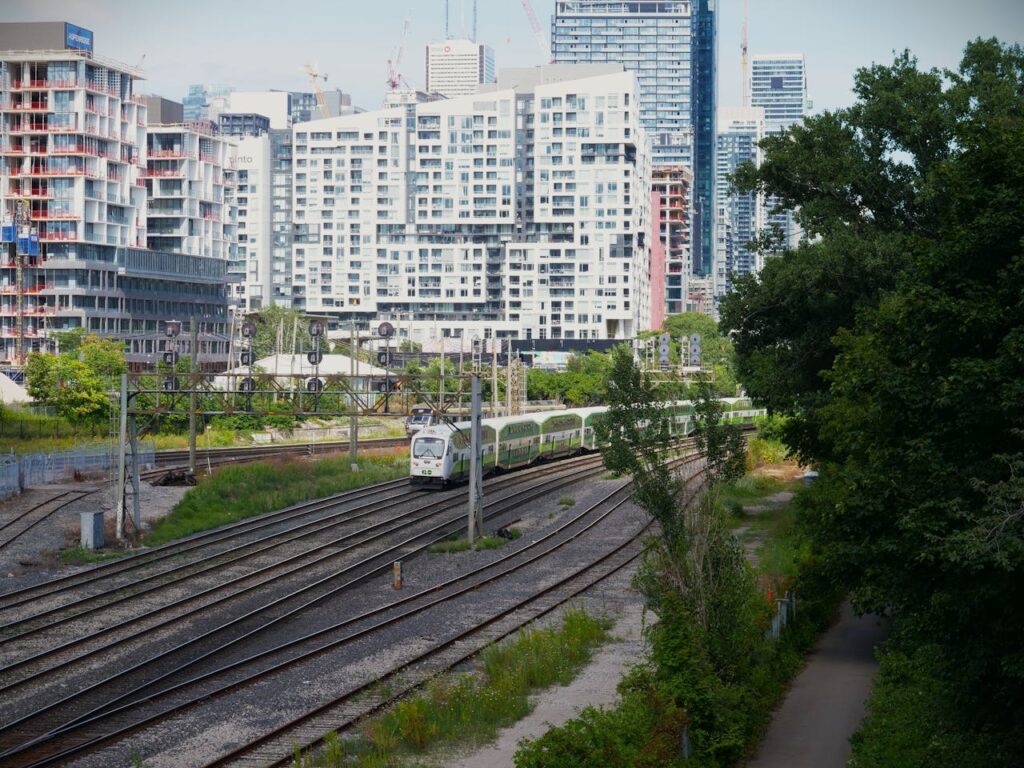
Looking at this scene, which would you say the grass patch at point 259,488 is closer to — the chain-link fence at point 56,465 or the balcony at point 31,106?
the chain-link fence at point 56,465

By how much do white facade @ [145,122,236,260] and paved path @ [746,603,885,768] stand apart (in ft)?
395

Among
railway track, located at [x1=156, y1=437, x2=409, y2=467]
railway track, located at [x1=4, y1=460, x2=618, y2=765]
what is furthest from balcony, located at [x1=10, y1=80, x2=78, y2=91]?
railway track, located at [x1=4, y1=460, x2=618, y2=765]

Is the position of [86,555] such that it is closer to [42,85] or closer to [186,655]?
[186,655]

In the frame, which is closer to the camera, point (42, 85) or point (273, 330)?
point (42, 85)

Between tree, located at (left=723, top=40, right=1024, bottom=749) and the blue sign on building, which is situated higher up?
the blue sign on building

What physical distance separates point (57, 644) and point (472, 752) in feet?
39.6

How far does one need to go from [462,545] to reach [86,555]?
38.2 ft

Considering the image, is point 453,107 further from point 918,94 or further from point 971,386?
point 971,386

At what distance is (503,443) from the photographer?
64312mm

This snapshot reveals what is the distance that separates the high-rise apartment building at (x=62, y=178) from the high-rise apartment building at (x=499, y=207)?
57.4 metres

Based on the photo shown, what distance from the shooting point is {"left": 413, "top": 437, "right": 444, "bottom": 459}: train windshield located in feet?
187

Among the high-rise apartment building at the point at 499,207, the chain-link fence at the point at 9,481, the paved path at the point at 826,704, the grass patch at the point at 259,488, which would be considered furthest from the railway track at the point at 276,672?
the high-rise apartment building at the point at 499,207

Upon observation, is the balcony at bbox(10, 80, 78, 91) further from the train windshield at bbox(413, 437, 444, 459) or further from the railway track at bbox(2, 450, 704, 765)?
the railway track at bbox(2, 450, 704, 765)

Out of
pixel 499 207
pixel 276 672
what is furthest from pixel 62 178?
pixel 276 672
